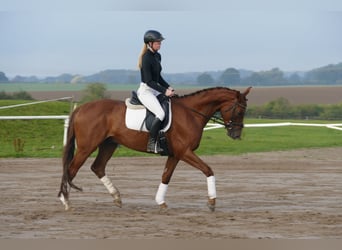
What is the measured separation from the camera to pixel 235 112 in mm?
12578

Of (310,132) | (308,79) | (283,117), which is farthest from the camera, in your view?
(308,79)

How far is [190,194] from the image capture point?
14.3 metres

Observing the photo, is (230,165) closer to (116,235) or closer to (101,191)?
(101,191)

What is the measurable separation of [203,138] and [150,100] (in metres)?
14.9

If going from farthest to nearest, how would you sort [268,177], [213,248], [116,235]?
[268,177], [116,235], [213,248]

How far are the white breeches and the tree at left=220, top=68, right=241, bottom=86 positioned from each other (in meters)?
24.5

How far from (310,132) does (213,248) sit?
21.8 meters

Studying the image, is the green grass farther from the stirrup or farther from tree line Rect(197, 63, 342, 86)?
the stirrup

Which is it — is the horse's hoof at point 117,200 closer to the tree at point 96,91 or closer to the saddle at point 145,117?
the saddle at point 145,117

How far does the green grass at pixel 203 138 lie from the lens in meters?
23.8

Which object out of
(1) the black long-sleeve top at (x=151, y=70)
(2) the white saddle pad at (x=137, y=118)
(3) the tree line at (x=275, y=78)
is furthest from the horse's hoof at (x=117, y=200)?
(3) the tree line at (x=275, y=78)

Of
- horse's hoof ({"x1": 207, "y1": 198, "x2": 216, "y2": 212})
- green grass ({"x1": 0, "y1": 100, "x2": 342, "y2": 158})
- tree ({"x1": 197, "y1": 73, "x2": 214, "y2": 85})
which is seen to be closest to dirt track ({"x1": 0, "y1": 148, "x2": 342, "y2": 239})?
horse's hoof ({"x1": 207, "y1": 198, "x2": 216, "y2": 212})

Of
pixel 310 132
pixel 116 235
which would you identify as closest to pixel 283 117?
pixel 310 132

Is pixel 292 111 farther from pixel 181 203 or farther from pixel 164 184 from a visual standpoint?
pixel 164 184
